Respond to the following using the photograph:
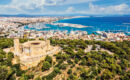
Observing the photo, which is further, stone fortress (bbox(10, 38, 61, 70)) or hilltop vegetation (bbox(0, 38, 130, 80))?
stone fortress (bbox(10, 38, 61, 70))

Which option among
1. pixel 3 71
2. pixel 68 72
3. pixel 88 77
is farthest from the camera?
pixel 68 72

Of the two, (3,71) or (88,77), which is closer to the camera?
(3,71)

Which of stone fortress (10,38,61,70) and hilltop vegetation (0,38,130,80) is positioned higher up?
stone fortress (10,38,61,70)

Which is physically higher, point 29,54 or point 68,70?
point 29,54

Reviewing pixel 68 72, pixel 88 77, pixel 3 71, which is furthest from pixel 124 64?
pixel 3 71

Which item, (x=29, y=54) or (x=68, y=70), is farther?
(x=29, y=54)

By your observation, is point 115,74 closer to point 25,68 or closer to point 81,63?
point 81,63

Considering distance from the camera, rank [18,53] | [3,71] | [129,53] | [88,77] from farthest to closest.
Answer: [129,53]
[18,53]
[88,77]
[3,71]

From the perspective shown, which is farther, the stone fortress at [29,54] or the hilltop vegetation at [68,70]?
the stone fortress at [29,54]

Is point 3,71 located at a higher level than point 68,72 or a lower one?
higher

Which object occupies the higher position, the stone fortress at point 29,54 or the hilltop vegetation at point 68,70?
the stone fortress at point 29,54
